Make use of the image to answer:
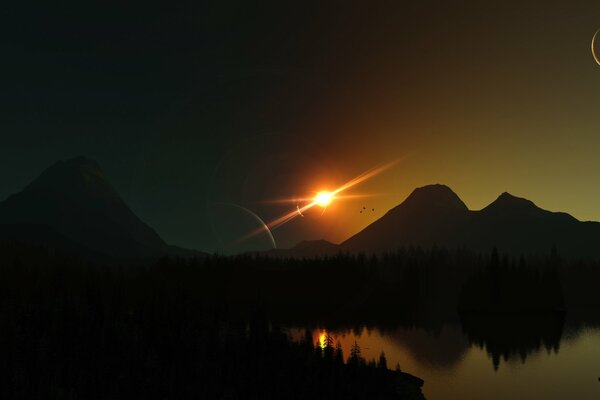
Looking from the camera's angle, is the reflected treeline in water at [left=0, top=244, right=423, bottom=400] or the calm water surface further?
the calm water surface

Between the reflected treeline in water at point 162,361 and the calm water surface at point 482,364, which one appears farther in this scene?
the calm water surface at point 482,364

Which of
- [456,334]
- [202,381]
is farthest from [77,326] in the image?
[456,334]

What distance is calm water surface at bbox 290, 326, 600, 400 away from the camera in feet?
358

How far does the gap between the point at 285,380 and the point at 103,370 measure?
119 feet

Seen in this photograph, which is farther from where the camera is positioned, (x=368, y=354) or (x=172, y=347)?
(x=368, y=354)

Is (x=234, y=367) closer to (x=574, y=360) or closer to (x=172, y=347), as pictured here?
(x=172, y=347)

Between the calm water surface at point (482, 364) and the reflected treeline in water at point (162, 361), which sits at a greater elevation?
the reflected treeline in water at point (162, 361)

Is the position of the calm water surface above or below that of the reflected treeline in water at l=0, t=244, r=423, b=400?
below

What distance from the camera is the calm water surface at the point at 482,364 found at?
10919cm

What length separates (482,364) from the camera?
138125 mm

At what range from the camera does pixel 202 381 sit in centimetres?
9875

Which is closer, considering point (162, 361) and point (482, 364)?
point (162, 361)

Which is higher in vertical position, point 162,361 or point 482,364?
point 162,361

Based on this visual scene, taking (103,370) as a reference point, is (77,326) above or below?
above
